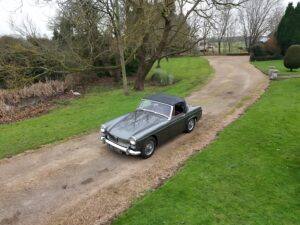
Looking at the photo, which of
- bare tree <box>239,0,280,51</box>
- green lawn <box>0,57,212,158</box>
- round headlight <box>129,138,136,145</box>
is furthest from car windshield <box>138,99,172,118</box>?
bare tree <box>239,0,280,51</box>

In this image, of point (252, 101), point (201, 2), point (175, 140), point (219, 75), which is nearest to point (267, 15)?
point (219, 75)

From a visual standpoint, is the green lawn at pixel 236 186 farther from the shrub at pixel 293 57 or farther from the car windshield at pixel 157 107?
the shrub at pixel 293 57

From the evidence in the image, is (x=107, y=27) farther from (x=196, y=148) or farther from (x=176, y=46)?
(x=196, y=148)

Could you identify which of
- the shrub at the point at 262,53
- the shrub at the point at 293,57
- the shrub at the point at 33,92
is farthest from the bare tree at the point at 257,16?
the shrub at the point at 33,92

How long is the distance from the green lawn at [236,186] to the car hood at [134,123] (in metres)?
1.79

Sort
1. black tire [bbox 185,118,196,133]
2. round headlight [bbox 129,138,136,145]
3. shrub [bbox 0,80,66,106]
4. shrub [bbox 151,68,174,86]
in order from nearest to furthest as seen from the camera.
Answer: round headlight [bbox 129,138,136,145] < black tire [bbox 185,118,196,133] < shrub [bbox 0,80,66,106] < shrub [bbox 151,68,174,86]

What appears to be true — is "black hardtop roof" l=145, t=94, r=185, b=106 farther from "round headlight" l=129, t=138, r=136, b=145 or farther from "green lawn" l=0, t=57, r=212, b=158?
"green lawn" l=0, t=57, r=212, b=158

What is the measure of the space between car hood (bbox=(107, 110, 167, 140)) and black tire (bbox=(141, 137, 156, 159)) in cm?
41

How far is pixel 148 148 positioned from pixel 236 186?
2977mm

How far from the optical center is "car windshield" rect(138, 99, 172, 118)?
10.4m

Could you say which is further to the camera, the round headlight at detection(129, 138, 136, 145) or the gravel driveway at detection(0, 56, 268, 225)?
the round headlight at detection(129, 138, 136, 145)

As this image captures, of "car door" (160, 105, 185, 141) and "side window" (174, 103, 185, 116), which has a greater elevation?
"side window" (174, 103, 185, 116)

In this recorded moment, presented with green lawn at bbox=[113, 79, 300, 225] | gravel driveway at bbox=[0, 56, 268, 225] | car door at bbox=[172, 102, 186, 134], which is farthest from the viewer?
car door at bbox=[172, 102, 186, 134]

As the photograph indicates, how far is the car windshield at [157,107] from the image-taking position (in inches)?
409
